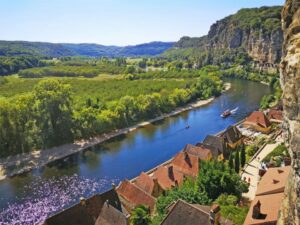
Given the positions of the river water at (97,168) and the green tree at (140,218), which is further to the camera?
the river water at (97,168)

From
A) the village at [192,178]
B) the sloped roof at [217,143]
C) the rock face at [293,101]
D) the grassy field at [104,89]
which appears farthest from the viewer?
the grassy field at [104,89]

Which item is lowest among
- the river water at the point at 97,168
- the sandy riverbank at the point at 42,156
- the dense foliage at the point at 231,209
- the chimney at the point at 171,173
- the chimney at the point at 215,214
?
the sandy riverbank at the point at 42,156

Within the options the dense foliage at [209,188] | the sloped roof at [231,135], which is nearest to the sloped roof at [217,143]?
the sloped roof at [231,135]

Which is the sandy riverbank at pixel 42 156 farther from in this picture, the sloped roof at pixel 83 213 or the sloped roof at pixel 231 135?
the sloped roof at pixel 83 213

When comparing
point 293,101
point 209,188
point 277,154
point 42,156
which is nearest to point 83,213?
point 209,188

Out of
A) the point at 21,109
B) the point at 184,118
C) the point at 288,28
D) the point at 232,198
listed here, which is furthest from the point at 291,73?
the point at 184,118

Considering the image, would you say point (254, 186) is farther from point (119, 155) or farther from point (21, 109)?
point (21, 109)
